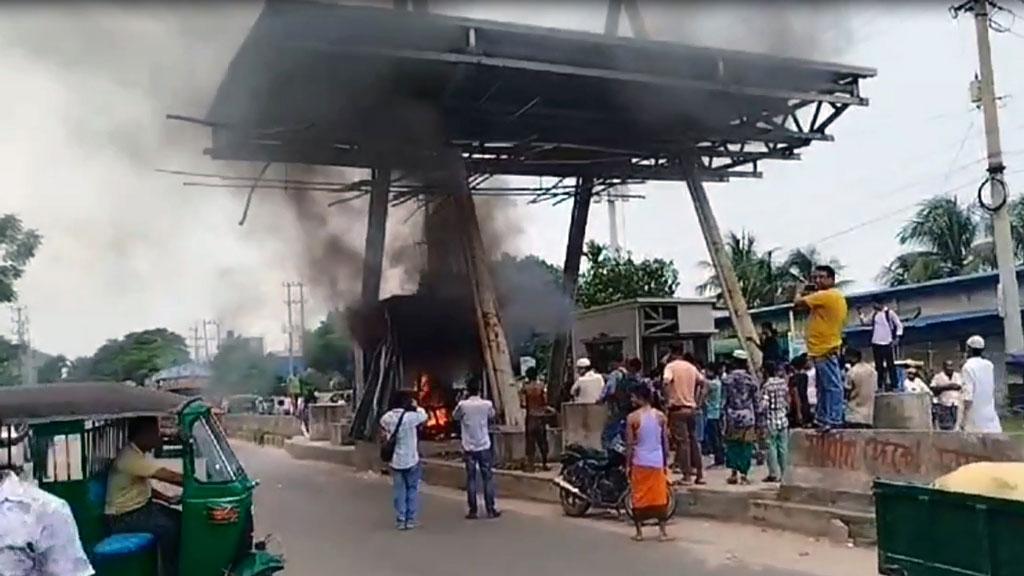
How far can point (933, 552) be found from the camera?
195 inches

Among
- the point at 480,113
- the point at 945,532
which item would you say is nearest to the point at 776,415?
the point at 945,532

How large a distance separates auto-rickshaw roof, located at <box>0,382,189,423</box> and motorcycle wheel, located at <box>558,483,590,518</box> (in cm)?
576

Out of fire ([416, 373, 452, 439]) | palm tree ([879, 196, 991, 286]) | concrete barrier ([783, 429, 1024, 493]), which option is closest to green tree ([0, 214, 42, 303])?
fire ([416, 373, 452, 439])

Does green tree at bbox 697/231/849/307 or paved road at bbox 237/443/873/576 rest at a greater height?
green tree at bbox 697/231/849/307

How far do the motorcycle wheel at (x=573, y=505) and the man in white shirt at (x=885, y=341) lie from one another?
134 inches

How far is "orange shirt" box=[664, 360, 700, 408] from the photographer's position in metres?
11.6

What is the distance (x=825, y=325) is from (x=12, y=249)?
13.4 meters

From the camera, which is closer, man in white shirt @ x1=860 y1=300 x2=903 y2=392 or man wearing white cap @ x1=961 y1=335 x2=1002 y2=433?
man wearing white cap @ x1=961 y1=335 x2=1002 y2=433

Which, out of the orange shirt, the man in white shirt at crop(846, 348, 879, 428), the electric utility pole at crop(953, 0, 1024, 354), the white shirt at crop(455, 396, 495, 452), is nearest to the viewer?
the man in white shirt at crop(846, 348, 879, 428)

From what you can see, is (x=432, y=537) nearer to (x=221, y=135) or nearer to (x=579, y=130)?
(x=221, y=135)

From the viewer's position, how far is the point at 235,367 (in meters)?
28.5

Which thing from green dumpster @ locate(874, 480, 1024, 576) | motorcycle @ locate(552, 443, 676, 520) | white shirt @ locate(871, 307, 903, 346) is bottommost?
motorcycle @ locate(552, 443, 676, 520)

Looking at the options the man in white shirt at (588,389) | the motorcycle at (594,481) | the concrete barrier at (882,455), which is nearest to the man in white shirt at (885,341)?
the concrete barrier at (882,455)

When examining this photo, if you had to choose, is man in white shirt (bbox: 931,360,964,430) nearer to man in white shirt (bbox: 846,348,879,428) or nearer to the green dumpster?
man in white shirt (bbox: 846,348,879,428)
